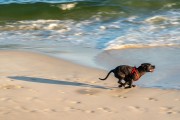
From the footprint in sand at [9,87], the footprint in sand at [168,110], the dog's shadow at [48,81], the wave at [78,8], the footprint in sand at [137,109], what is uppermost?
the wave at [78,8]

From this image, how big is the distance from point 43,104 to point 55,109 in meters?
0.27

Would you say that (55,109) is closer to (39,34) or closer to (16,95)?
(16,95)

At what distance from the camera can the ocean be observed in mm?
8930

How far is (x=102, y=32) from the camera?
41.2ft

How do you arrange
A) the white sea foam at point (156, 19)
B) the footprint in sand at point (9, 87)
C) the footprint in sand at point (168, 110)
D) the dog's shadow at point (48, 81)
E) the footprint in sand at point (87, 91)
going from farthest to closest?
the white sea foam at point (156, 19) → the dog's shadow at point (48, 81) → the footprint in sand at point (9, 87) → the footprint in sand at point (87, 91) → the footprint in sand at point (168, 110)

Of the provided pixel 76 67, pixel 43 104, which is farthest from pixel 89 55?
pixel 43 104

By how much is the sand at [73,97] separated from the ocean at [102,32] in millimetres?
615

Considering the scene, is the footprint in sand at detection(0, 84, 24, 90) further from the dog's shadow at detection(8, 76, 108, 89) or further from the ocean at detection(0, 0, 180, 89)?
the ocean at detection(0, 0, 180, 89)

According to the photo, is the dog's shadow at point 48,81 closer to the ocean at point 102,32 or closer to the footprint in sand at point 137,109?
the ocean at point 102,32

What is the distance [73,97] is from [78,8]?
12661 mm

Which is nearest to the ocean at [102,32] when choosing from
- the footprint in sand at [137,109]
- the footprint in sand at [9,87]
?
the footprint in sand at [137,109]

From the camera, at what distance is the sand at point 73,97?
5.76 meters

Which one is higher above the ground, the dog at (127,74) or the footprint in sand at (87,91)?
the dog at (127,74)

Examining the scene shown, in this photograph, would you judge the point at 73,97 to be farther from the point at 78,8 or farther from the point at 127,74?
the point at 78,8
